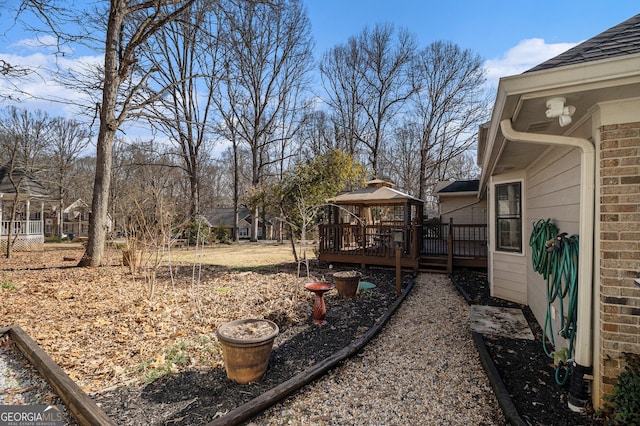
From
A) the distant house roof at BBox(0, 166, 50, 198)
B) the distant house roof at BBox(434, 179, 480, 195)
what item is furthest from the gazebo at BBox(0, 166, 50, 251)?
the distant house roof at BBox(434, 179, 480, 195)

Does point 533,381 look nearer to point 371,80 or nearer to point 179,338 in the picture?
point 179,338

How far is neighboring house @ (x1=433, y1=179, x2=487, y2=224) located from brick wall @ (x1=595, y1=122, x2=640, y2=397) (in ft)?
37.5

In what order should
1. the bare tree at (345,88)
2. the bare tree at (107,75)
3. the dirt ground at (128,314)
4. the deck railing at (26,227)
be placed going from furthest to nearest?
1. the bare tree at (345,88)
2. the deck railing at (26,227)
3. the bare tree at (107,75)
4. the dirt ground at (128,314)

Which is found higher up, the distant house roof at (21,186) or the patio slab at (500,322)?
the distant house roof at (21,186)

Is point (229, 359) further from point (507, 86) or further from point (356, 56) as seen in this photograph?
point (356, 56)

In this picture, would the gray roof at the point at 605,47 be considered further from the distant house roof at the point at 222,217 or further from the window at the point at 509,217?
the distant house roof at the point at 222,217

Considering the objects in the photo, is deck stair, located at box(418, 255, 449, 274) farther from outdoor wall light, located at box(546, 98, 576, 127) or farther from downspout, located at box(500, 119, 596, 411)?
outdoor wall light, located at box(546, 98, 576, 127)

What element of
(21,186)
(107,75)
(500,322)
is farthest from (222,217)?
(500,322)

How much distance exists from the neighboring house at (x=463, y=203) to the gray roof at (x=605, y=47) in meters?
11.2

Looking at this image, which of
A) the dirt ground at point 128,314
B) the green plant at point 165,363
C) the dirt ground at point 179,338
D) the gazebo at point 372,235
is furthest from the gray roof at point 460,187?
the green plant at point 165,363

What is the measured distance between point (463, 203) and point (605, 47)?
12.6 metres

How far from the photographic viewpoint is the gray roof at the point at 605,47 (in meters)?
1.79

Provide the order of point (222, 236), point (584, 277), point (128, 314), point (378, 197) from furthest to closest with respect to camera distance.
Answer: point (222, 236) < point (378, 197) < point (128, 314) < point (584, 277)

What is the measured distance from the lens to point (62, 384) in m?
2.45
